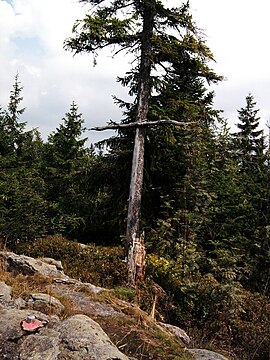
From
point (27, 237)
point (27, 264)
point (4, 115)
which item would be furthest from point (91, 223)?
point (4, 115)

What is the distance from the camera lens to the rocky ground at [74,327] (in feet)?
11.6

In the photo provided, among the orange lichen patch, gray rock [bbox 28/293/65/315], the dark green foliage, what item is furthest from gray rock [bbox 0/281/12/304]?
the dark green foliage

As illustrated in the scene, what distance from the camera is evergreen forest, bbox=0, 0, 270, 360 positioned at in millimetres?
8180

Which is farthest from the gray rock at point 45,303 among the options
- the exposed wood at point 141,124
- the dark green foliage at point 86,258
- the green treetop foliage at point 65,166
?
the green treetop foliage at point 65,166

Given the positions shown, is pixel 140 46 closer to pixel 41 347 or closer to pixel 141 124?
pixel 141 124

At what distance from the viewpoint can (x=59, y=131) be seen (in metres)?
16.9

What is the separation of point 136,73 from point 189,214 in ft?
15.4

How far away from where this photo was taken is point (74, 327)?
3801 mm

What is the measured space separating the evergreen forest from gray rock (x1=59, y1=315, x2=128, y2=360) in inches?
149

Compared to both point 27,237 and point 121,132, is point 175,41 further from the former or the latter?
point 27,237

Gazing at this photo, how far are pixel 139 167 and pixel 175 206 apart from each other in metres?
1.73

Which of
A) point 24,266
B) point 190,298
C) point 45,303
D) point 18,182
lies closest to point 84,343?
point 45,303

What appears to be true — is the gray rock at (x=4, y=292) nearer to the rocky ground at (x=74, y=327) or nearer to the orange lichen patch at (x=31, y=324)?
the rocky ground at (x=74, y=327)

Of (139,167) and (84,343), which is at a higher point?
(139,167)
